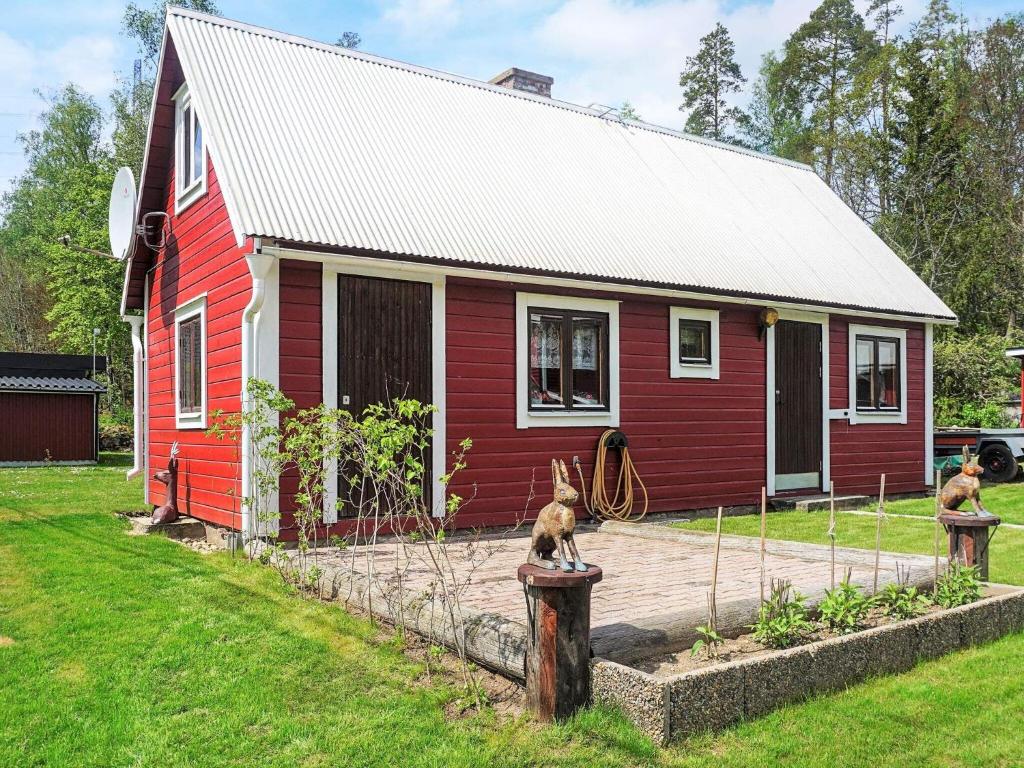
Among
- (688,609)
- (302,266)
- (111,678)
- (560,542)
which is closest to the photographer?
(560,542)

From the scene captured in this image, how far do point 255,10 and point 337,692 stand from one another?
21.6 meters

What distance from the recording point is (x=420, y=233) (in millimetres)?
8766

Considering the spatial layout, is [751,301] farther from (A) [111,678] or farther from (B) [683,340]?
(A) [111,678]

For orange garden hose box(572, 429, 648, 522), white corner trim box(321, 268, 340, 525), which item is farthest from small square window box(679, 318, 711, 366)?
white corner trim box(321, 268, 340, 525)

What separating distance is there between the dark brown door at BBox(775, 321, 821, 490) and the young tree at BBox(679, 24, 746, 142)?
2729 cm

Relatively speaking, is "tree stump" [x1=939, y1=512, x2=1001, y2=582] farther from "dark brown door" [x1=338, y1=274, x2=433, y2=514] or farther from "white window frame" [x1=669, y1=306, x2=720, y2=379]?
"white window frame" [x1=669, y1=306, x2=720, y2=379]

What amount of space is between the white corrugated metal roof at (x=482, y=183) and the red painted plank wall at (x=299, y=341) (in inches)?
17.6

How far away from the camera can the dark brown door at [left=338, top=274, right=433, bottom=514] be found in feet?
27.3

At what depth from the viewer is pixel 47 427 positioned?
23422 mm

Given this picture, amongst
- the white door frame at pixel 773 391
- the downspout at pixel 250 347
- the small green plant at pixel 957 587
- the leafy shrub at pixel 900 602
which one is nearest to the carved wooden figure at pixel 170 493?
the downspout at pixel 250 347

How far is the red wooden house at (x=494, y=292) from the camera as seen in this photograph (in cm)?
841

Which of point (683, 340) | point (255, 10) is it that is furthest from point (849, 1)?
point (683, 340)

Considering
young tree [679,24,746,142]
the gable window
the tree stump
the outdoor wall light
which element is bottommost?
the tree stump

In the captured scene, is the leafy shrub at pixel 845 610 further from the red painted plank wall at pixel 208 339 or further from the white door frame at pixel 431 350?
the red painted plank wall at pixel 208 339
